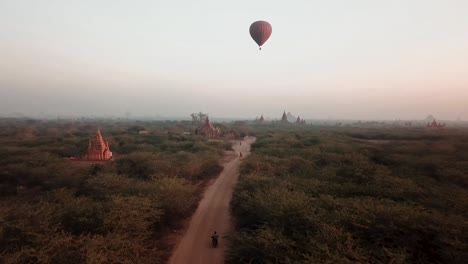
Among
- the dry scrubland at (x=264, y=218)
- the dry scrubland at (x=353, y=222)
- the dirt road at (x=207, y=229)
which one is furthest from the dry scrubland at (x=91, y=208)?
the dry scrubland at (x=353, y=222)

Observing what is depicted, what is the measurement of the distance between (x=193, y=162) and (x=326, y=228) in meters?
18.5

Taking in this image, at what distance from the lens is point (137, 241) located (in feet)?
39.5

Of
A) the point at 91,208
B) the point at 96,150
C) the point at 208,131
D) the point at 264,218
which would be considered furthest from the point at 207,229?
the point at 208,131

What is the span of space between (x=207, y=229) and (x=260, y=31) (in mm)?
24758

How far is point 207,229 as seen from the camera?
16406 mm

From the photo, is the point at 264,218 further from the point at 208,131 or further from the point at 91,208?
the point at 208,131

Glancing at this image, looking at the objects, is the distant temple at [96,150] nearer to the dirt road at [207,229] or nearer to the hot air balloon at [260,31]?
the dirt road at [207,229]

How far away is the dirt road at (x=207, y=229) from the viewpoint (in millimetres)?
13281

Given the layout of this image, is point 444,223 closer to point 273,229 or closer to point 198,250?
point 273,229

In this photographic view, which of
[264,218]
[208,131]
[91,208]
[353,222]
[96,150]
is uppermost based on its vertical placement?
[353,222]

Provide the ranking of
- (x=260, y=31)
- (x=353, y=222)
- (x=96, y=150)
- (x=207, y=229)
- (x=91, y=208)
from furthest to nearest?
(x=260, y=31)
(x=96, y=150)
(x=207, y=229)
(x=91, y=208)
(x=353, y=222)

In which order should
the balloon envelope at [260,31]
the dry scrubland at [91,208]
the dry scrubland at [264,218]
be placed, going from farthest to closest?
the balloon envelope at [260,31], the dry scrubland at [91,208], the dry scrubland at [264,218]

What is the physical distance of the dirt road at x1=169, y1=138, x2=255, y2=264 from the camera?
43.6 feet

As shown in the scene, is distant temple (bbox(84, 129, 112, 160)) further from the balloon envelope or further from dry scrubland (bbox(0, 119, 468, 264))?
the balloon envelope
